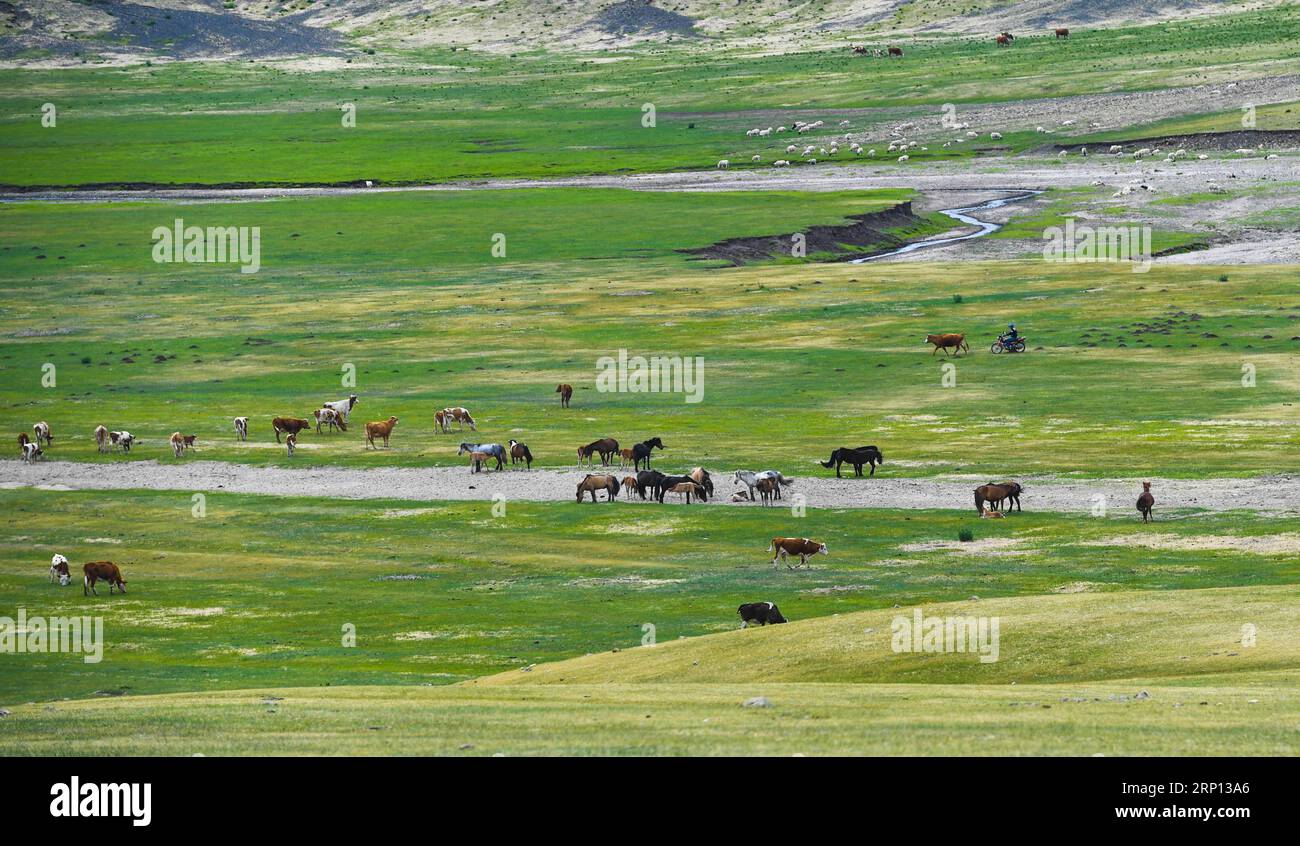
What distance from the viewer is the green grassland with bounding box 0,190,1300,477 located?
60.2 m

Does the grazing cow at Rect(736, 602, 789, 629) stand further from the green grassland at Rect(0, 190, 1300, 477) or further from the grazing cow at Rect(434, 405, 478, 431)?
the grazing cow at Rect(434, 405, 478, 431)

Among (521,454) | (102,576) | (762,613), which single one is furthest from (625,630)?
(521,454)

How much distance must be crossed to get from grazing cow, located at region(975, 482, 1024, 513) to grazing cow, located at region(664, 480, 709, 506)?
26.2 ft

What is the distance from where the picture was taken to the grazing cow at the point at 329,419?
214ft

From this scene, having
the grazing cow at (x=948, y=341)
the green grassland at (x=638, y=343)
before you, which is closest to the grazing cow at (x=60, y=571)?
the green grassland at (x=638, y=343)

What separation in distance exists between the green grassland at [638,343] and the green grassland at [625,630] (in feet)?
31.1

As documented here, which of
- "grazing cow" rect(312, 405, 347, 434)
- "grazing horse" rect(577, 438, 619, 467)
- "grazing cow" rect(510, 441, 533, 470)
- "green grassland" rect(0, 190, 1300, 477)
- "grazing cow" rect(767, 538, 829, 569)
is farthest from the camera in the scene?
"grazing cow" rect(312, 405, 347, 434)

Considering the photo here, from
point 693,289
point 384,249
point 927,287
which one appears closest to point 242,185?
point 384,249

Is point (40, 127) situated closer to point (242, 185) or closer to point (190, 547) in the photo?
point (242, 185)

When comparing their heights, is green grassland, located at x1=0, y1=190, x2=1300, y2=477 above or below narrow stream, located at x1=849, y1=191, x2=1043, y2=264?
below

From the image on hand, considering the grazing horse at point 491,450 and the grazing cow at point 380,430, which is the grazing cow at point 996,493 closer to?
the grazing horse at point 491,450

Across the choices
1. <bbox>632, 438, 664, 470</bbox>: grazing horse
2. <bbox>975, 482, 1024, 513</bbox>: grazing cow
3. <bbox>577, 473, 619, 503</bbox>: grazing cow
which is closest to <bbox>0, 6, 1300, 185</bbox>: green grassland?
<bbox>632, 438, 664, 470</bbox>: grazing horse
